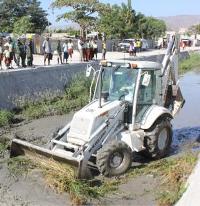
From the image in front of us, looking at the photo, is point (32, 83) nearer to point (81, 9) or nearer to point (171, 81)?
point (171, 81)

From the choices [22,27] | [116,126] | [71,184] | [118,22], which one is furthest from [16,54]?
[118,22]

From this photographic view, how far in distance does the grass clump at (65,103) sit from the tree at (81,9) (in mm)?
30618

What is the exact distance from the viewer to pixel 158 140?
12086mm

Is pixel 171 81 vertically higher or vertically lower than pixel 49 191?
higher

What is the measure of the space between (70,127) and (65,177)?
5.16ft

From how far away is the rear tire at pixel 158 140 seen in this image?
1179 centimetres

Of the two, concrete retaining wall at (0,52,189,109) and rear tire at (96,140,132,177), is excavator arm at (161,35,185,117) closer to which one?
rear tire at (96,140,132,177)

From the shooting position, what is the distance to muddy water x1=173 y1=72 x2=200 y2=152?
14.0m

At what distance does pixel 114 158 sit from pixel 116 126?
907 millimetres

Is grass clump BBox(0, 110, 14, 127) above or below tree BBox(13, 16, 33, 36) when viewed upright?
below

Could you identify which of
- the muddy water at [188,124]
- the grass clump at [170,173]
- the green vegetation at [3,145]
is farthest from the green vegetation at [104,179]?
the muddy water at [188,124]

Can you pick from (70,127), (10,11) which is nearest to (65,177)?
(70,127)

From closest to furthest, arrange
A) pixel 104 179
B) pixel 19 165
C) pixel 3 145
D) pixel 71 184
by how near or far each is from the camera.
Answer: pixel 71 184 < pixel 104 179 < pixel 19 165 < pixel 3 145

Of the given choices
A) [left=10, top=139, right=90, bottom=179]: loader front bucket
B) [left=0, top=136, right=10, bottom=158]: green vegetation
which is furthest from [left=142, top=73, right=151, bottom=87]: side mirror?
[left=0, top=136, right=10, bottom=158]: green vegetation
